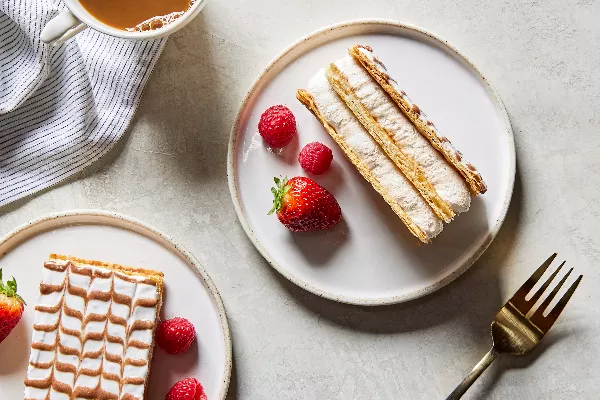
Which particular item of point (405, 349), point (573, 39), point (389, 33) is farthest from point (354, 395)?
point (573, 39)

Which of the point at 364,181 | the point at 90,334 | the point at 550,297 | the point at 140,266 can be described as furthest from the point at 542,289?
the point at 90,334

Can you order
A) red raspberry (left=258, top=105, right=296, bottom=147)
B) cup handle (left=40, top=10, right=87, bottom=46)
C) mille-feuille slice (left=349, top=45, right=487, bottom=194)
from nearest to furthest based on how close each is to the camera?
cup handle (left=40, top=10, right=87, bottom=46) → mille-feuille slice (left=349, top=45, right=487, bottom=194) → red raspberry (left=258, top=105, right=296, bottom=147)

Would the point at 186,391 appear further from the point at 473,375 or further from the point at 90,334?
the point at 473,375

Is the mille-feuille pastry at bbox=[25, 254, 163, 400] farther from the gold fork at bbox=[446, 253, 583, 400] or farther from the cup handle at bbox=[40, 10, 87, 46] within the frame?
the gold fork at bbox=[446, 253, 583, 400]

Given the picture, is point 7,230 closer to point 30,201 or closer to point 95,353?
point 30,201

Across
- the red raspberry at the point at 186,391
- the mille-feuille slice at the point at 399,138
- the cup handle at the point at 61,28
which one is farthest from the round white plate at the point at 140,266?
the mille-feuille slice at the point at 399,138

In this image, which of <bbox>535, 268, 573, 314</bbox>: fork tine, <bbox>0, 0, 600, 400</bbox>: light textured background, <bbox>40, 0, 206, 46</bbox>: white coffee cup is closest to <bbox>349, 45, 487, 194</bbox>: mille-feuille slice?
<bbox>0, 0, 600, 400</bbox>: light textured background
